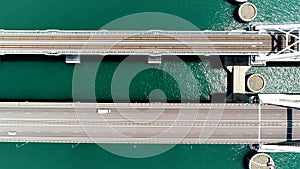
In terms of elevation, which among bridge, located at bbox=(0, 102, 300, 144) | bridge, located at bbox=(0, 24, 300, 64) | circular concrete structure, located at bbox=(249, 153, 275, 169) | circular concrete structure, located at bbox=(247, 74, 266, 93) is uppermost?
bridge, located at bbox=(0, 24, 300, 64)

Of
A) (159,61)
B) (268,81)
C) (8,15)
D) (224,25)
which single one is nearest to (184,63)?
(159,61)

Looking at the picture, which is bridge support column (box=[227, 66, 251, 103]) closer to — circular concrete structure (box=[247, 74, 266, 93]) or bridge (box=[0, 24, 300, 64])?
circular concrete structure (box=[247, 74, 266, 93])

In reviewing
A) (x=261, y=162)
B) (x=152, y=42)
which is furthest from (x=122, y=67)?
(x=261, y=162)

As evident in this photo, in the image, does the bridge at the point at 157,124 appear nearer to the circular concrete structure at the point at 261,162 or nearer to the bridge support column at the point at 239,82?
the bridge support column at the point at 239,82

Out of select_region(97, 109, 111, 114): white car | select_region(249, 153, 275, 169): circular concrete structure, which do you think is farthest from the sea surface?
select_region(249, 153, 275, 169): circular concrete structure

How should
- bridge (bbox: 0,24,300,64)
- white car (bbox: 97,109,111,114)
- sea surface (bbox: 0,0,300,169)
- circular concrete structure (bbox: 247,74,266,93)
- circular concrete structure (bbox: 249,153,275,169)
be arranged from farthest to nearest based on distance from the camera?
sea surface (bbox: 0,0,300,169) → circular concrete structure (bbox: 247,74,266,93) → circular concrete structure (bbox: 249,153,275,169) → white car (bbox: 97,109,111,114) → bridge (bbox: 0,24,300,64)

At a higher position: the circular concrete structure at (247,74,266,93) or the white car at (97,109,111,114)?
the circular concrete structure at (247,74,266,93)

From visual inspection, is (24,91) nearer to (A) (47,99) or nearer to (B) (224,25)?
(A) (47,99)
